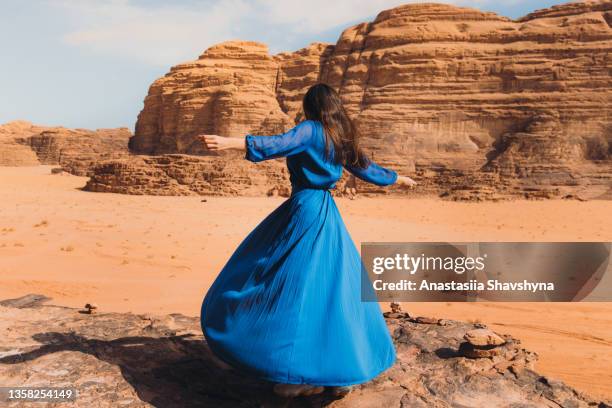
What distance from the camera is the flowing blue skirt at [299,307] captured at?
2572 millimetres

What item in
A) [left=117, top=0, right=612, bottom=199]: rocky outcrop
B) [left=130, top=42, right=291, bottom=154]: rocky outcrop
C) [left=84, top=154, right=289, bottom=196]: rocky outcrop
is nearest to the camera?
[left=84, top=154, right=289, bottom=196]: rocky outcrop

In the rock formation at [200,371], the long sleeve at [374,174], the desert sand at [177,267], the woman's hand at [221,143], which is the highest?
the woman's hand at [221,143]

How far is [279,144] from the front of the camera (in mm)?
2701

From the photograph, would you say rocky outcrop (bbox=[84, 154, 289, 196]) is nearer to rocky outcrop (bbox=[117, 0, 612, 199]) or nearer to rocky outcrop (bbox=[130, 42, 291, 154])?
rocky outcrop (bbox=[117, 0, 612, 199])

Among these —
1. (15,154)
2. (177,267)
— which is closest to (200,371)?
(177,267)

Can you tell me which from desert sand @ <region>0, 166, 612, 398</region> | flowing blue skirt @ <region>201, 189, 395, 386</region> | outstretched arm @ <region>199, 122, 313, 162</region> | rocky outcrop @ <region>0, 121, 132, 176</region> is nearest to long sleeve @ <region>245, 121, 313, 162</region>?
outstretched arm @ <region>199, 122, 313, 162</region>

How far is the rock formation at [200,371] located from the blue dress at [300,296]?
41 centimetres

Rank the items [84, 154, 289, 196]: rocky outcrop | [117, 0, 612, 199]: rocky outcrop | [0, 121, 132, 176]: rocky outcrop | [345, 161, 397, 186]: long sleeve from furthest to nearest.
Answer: [0, 121, 132, 176]: rocky outcrop → [117, 0, 612, 199]: rocky outcrop → [84, 154, 289, 196]: rocky outcrop → [345, 161, 397, 186]: long sleeve

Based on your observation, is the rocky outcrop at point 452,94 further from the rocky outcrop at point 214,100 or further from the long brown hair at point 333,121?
the long brown hair at point 333,121

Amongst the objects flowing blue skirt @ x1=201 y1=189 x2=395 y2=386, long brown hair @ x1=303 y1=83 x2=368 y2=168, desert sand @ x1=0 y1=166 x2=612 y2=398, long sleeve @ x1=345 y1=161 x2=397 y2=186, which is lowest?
Result: desert sand @ x1=0 y1=166 x2=612 y2=398

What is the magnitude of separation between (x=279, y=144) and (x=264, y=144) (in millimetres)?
88

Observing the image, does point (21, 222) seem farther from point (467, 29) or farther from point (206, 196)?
point (467, 29)

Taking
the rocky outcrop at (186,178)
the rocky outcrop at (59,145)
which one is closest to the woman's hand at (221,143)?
the rocky outcrop at (186,178)

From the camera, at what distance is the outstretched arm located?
263cm
